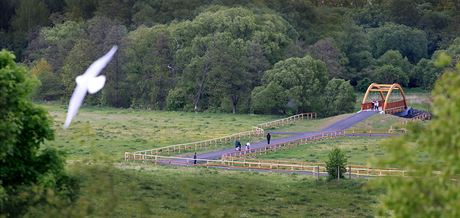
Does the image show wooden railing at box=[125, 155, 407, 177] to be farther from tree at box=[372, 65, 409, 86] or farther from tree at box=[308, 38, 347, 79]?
tree at box=[372, 65, 409, 86]

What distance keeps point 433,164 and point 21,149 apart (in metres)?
10.7

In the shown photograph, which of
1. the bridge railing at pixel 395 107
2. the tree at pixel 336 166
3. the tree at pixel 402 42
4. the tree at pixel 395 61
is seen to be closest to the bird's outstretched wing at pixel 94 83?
the tree at pixel 336 166

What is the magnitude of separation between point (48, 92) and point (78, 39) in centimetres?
529

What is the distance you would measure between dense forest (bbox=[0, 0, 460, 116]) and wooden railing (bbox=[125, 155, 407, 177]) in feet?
69.2

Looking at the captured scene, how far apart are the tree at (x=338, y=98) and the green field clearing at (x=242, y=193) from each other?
25.1m

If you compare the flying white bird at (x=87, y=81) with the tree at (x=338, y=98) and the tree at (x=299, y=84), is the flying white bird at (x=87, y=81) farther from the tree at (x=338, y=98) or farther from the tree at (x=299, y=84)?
the tree at (x=338, y=98)

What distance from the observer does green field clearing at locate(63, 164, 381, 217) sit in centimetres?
2834

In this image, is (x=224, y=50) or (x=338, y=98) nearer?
(x=338, y=98)

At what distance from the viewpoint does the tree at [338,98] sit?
61.7 meters

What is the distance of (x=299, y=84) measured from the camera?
6169cm

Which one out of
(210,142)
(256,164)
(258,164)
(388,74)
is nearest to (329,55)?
(388,74)

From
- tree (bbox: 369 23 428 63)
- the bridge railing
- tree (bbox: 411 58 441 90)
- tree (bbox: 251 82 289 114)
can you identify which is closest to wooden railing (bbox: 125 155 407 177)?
the bridge railing

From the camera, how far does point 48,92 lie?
72062 mm

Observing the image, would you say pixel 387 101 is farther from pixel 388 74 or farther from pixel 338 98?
pixel 388 74
